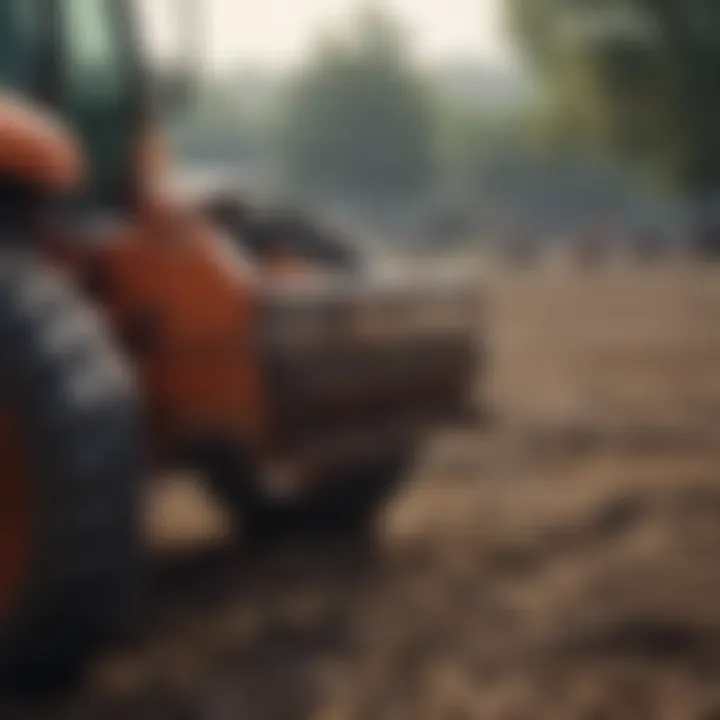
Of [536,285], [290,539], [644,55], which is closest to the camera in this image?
[290,539]

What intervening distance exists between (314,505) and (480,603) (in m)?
1.28

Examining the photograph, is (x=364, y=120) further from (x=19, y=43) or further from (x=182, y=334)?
(x=182, y=334)

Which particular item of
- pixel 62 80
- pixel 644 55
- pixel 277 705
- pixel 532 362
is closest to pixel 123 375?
pixel 277 705

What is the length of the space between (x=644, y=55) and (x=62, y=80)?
11.5 m

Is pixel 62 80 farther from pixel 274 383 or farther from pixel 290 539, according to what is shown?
pixel 290 539

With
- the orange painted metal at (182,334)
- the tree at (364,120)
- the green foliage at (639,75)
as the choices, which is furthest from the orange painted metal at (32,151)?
the tree at (364,120)

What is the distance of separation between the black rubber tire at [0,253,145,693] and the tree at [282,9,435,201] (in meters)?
37.9

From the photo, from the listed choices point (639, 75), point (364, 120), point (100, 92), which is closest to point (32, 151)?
point (100, 92)

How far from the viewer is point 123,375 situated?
3.68m

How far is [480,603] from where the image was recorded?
454 cm

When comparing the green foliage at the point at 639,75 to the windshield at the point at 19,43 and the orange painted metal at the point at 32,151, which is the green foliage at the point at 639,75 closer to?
the windshield at the point at 19,43

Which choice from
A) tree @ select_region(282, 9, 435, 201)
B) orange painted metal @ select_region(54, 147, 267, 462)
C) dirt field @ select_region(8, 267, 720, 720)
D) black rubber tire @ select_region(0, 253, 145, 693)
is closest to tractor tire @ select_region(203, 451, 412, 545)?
dirt field @ select_region(8, 267, 720, 720)

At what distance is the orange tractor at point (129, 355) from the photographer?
3.52m

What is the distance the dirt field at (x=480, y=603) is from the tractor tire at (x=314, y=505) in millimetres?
120
